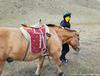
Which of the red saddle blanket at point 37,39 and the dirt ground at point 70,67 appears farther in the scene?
the dirt ground at point 70,67

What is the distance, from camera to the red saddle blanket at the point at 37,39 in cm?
943

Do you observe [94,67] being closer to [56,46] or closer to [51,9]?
[56,46]

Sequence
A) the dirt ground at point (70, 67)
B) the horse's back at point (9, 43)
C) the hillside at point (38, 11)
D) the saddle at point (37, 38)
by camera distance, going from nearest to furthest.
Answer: the horse's back at point (9, 43), the saddle at point (37, 38), the dirt ground at point (70, 67), the hillside at point (38, 11)

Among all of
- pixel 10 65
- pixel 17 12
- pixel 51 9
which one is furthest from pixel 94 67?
pixel 51 9

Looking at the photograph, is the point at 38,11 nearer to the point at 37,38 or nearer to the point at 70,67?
the point at 70,67

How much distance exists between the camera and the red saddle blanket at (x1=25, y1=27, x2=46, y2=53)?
371 inches

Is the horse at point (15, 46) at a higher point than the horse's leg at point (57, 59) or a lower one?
higher

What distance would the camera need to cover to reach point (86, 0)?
206ft

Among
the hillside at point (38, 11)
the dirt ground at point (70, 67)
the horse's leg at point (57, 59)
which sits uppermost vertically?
the horse's leg at point (57, 59)

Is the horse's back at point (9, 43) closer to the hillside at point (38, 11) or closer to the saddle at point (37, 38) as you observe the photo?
the saddle at point (37, 38)

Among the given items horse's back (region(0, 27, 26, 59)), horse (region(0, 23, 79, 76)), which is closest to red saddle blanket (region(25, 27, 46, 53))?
horse (region(0, 23, 79, 76))

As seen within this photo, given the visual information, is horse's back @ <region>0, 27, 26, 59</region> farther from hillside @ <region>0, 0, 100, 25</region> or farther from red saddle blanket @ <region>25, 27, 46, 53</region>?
hillside @ <region>0, 0, 100, 25</region>

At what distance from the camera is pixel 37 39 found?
952 centimetres

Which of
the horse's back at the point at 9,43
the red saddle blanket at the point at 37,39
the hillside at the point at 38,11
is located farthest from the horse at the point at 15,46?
the hillside at the point at 38,11
